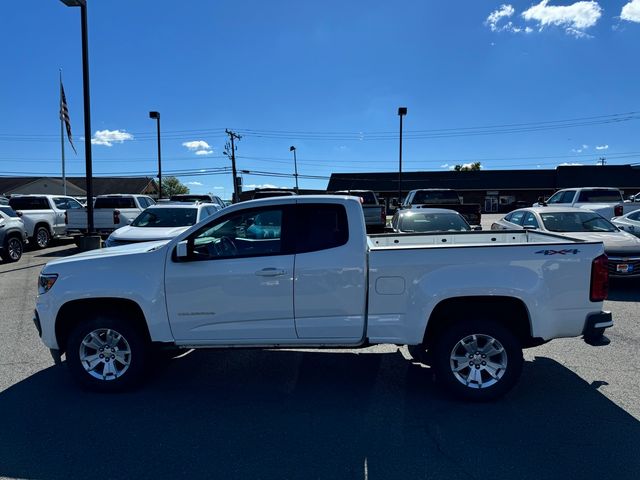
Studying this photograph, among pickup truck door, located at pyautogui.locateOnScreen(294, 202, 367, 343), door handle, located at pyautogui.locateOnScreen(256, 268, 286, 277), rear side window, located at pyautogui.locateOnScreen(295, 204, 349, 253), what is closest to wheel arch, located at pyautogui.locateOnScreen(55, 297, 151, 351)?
door handle, located at pyautogui.locateOnScreen(256, 268, 286, 277)

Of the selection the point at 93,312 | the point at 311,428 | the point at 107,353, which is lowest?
the point at 311,428

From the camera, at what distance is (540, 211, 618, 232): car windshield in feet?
30.7

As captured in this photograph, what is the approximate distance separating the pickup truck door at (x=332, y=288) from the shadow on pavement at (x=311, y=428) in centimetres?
66

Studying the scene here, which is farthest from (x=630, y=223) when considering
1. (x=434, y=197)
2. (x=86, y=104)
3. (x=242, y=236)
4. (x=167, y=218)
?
(x=86, y=104)

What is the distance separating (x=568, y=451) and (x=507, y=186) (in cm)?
4867

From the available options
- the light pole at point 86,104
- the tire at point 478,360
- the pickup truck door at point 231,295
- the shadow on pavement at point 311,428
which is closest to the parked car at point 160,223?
the light pole at point 86,104

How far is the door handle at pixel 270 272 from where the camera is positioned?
4023 mm

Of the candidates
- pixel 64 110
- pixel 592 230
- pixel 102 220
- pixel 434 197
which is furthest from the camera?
pixel 64 110

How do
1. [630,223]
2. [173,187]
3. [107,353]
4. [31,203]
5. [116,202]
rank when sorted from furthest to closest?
1. [173,187]
2. [31,203]
3. [116,202]
4. [630,223]
5. [107,353]

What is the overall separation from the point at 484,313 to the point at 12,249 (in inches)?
534

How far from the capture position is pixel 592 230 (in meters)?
9.30

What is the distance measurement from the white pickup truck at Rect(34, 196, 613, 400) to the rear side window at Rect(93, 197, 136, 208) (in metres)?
12.7

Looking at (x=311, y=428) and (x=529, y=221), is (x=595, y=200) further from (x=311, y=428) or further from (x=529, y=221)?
(x=311, y=428)

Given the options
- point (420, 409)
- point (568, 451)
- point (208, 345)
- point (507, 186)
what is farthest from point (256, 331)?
point (507, 186)
